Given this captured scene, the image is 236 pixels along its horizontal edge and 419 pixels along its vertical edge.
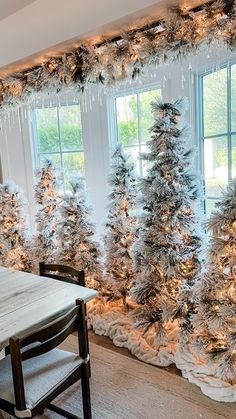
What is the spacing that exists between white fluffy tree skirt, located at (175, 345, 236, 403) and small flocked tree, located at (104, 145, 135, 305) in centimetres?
73

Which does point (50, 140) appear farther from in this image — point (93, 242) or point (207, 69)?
point (207, 69)

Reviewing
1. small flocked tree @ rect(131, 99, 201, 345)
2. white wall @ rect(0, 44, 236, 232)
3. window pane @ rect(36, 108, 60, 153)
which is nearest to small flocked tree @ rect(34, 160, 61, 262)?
white wall @ rect(0, 44, 236, 232)

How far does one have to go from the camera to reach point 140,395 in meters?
2.00

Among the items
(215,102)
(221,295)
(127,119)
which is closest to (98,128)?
(127,119)

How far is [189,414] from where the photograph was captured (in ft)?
6.06

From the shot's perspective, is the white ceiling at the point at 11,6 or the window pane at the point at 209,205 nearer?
the white ceiling at the point at 11,6

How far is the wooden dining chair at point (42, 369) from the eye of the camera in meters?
1.38

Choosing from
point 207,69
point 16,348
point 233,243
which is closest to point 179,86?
point 207,69

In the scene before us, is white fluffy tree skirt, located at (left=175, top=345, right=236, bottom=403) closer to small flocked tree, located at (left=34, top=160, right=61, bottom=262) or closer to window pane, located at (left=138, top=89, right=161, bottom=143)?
small flocked tree, located at (left=34, top=160, right=61, bottom=262)

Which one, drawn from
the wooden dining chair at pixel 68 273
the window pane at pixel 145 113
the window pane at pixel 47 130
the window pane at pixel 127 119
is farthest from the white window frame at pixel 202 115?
the window pane at pixel 47 130

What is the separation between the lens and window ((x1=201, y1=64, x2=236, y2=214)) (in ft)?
7.89

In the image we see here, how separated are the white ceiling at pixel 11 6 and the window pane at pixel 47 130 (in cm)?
105

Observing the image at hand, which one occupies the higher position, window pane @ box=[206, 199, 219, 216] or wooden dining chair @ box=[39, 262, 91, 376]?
window pane @ box=[206, 199, 219, 216]

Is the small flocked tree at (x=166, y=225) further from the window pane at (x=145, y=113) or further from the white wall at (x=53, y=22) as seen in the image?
the window pane at (x=145, y=113)
